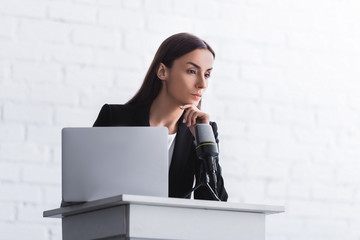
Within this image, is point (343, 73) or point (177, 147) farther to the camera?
point (343, 73)

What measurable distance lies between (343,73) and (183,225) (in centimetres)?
183

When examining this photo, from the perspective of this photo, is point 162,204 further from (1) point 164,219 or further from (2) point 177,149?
(2) point 177,149

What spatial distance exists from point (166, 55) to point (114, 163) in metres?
0.84

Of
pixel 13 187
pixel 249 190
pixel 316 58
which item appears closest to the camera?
pixel 13 187

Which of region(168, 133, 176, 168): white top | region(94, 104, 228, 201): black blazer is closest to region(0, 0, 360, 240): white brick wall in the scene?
region(94, 104, 228, 201): black blazer

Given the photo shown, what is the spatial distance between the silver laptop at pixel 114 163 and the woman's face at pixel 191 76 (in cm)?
60

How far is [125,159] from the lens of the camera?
1.63 metres

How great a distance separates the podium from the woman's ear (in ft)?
2.64

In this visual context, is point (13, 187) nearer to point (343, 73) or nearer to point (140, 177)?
point (140, 177)

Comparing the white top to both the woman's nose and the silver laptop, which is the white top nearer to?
the woman's nose

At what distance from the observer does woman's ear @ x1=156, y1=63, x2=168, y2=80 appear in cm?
238

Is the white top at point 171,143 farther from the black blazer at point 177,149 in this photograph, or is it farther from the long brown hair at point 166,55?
the long brown hair at point 166,55

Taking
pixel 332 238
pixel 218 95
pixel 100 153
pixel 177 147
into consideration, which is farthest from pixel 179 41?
pixel 332 238

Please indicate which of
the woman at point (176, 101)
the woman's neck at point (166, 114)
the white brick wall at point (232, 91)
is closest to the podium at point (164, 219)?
the woman at point (176, 101)
